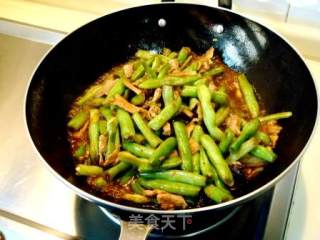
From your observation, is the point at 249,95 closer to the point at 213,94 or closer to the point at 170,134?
the point at 213,94

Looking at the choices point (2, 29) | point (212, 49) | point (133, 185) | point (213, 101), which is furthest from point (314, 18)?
point (2, 29)

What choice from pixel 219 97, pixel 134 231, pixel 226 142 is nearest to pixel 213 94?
pixel 219 97

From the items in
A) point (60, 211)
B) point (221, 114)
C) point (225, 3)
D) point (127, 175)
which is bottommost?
point (60, 211)

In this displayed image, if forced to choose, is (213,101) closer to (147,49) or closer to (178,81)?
(178,81)

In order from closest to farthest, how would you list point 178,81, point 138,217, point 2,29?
point 138,217
point 178,81
point 2,29

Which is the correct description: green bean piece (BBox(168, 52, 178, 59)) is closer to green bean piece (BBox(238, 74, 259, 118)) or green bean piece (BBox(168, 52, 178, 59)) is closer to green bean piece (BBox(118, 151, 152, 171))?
green bean piece (BBox(238, 74, 259, 118))

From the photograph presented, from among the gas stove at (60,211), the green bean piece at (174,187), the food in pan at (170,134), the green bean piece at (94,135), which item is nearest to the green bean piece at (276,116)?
the food in pan at (170,134)
